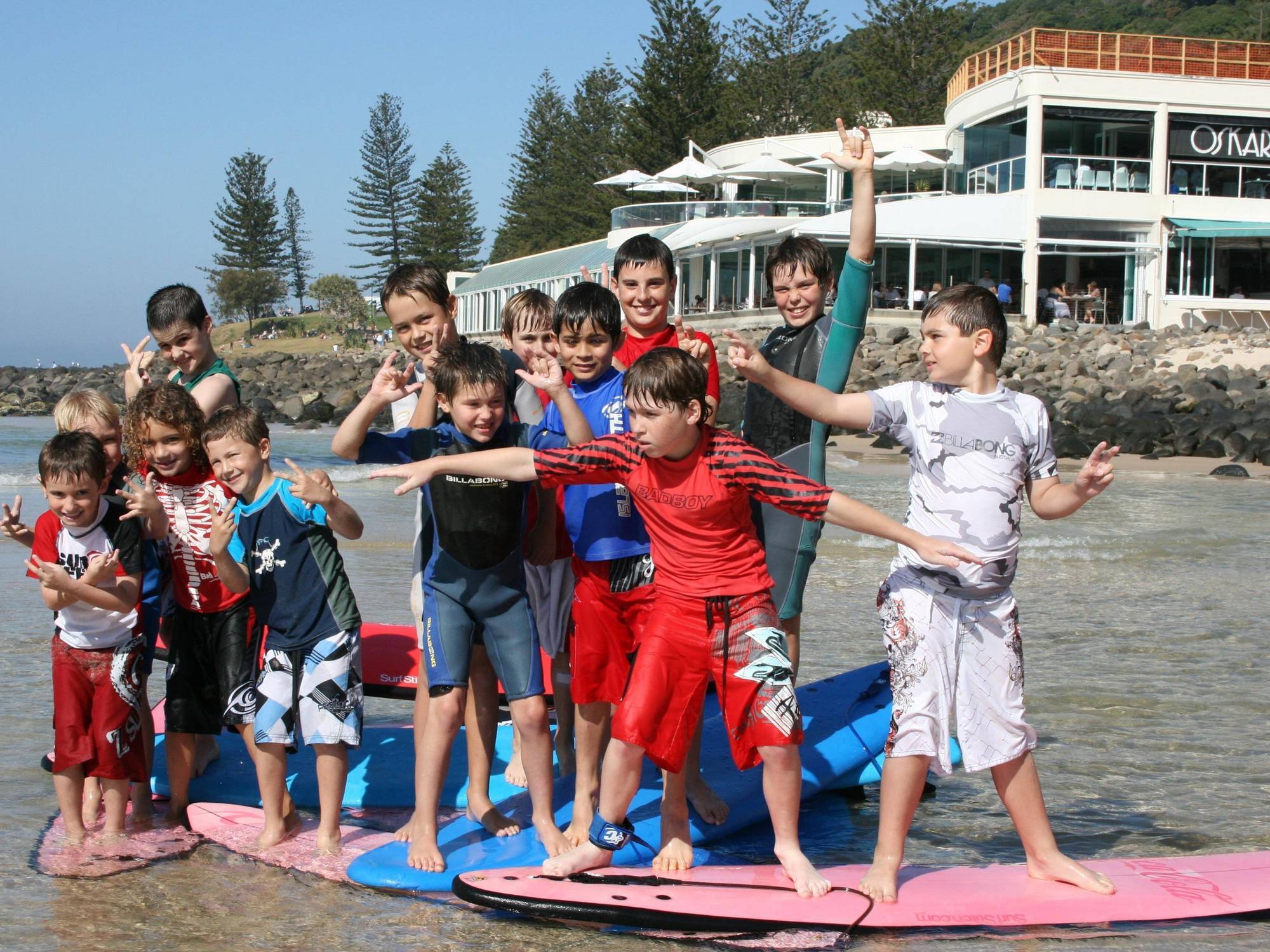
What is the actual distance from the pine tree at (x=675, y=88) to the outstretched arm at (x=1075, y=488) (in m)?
51.7

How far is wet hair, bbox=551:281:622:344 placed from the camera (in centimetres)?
412

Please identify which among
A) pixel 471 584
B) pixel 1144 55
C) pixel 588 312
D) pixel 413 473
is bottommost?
pixel 471 584

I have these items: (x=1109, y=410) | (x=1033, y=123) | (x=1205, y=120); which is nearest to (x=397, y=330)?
(x=1109, y=410)

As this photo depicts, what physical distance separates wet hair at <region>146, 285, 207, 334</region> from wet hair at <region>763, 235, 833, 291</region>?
219 centimetres

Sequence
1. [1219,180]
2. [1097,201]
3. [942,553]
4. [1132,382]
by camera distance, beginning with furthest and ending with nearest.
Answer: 1. [1219,180]
2. [1097,201]
3. [1132,382]
4. [942,553]

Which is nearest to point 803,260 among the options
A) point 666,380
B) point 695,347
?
point 695,347

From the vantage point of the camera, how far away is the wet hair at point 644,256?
4.34 m

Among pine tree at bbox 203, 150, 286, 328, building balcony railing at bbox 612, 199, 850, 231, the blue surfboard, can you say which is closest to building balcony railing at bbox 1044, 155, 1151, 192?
building balcony railing at bbox 612, 199, 850, 231

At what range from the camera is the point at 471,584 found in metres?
4.03

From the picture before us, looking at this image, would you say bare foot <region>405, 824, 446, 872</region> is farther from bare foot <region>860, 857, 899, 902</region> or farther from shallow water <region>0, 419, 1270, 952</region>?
bare foot <region>860, 857, 899, 902</region>

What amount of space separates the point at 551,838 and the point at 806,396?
1.65m

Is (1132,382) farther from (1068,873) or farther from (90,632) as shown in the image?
(90,632)

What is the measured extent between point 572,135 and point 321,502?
65.0 m

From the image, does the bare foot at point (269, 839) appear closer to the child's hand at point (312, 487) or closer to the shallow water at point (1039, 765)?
the shallow water at point (1039, 765)
